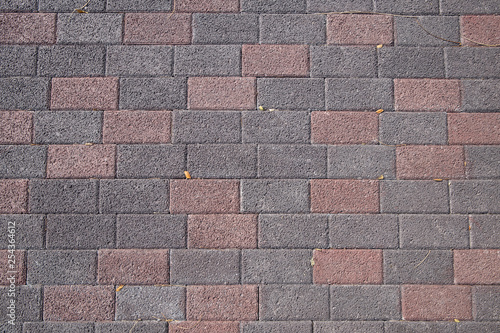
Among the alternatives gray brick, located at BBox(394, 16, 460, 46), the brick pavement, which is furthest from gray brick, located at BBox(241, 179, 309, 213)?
gray brick, located at BBox(394, 16, 460, 46)

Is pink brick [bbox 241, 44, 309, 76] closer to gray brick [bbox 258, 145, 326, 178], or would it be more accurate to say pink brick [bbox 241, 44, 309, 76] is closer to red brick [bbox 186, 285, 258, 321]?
gray brick [bbox 258, 145, 326, 178]

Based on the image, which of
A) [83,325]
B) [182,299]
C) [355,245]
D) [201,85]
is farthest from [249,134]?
[83,325]

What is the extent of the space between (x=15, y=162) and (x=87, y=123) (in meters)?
0.53

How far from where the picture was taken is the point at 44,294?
209cm

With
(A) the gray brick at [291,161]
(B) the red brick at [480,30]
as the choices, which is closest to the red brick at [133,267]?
(A) the gray brick at [291,161]

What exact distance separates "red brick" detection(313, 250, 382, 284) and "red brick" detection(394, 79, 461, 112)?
3.38ft

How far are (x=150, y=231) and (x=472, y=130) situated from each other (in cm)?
223

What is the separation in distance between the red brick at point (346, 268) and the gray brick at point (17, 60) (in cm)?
228

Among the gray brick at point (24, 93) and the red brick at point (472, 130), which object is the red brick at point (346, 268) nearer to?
the red brick at point (472, 130)

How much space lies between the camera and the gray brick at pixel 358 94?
2.19 m

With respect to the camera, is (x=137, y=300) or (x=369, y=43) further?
(x=369, y=43)

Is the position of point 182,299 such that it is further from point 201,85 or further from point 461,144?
point 461,144

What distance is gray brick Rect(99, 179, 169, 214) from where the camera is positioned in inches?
83.5

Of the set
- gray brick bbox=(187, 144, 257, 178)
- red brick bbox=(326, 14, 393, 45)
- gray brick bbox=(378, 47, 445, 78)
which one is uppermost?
red brick bbox=(326, 14, 393, 45)
